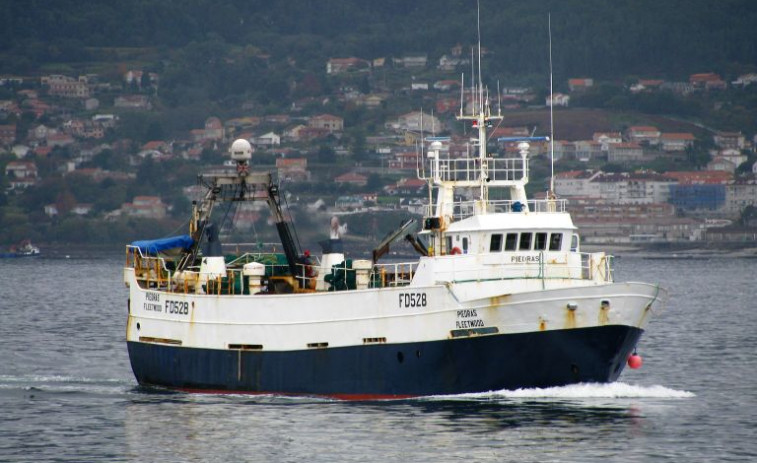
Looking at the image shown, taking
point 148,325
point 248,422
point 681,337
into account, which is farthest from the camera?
point 681,337

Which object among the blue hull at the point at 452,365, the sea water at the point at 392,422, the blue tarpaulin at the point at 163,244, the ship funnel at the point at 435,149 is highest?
the ship funnel at the point at 435,149

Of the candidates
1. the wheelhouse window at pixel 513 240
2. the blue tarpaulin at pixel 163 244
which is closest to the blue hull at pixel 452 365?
the wheelhouse window at pixel 513 240

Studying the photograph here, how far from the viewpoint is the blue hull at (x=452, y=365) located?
139 ft

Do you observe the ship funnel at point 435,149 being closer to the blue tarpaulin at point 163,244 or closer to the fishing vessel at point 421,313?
the fishing vessel at point 421,313

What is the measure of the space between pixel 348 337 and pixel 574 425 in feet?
23.0

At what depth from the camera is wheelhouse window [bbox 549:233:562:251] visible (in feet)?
148

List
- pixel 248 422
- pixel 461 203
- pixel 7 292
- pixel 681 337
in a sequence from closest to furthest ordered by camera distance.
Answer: pixel 248 422
pixel 461 203
pixel 681 337
pixel 7 292

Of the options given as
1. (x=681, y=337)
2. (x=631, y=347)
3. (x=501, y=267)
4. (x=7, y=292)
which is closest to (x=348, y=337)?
(x=501, y=267)

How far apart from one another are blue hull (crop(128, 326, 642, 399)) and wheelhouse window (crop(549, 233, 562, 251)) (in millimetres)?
3444

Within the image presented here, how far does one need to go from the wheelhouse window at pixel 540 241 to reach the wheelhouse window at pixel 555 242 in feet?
0.61

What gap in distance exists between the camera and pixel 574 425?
4038cm

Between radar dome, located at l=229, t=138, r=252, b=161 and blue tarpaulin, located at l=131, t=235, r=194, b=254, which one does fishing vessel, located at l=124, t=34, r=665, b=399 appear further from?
blue tarpaulin, located at l=131, t=235, r=194, b=254

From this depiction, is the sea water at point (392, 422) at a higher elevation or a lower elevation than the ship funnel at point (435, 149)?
lower

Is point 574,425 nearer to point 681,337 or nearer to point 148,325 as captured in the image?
point 148,325
